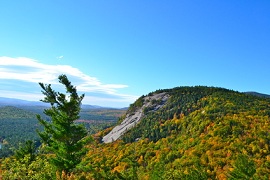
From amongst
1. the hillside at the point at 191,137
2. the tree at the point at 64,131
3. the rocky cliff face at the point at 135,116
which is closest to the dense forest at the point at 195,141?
the hillside at the point at 191,137

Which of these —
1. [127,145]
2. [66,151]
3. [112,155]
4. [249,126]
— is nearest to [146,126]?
[127,145]

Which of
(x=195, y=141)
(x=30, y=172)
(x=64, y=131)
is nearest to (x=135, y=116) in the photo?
(x=195, y=141)

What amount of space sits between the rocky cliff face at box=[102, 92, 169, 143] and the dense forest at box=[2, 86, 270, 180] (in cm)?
480

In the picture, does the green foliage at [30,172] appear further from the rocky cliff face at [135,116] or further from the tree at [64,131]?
the rocky cliff face at [135,116]

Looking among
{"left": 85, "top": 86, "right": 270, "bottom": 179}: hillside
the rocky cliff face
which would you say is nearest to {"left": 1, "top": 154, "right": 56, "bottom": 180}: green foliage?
{"left": 85, "top": 86, "right": 270, "bottom": 179}: hillside

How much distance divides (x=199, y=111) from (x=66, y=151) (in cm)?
13226

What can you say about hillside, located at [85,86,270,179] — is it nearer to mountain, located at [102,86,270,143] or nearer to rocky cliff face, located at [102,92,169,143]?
mountain, located at [102,86,270,143]

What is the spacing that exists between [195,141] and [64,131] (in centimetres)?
9801

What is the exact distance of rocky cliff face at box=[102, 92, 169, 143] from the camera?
556ft

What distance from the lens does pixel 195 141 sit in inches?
4498

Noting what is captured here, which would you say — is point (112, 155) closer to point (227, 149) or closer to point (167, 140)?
point (167, 140)

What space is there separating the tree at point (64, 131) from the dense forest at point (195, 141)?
27.5 meters

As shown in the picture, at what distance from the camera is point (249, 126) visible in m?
112

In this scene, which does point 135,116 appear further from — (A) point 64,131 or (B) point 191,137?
(A) point 64,131
